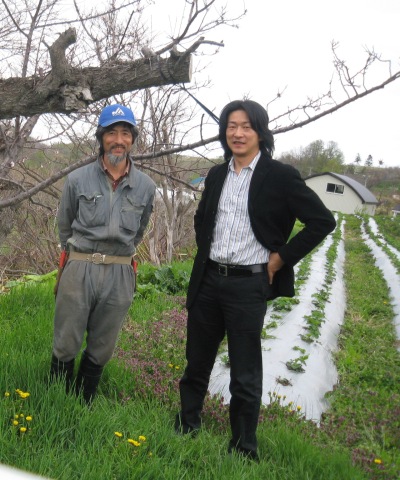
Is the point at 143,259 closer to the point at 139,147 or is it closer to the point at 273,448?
the point at 139,147

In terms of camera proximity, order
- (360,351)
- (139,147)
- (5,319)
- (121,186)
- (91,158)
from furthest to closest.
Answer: (139,147), (360,351), (5,319), (91,158), (121,186)

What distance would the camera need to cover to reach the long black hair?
9.21 feet

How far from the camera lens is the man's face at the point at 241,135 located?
2.83 metres

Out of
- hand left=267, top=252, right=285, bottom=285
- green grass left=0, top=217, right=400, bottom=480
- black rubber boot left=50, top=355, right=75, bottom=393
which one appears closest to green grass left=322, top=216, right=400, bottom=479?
green grass left=0, top=217, right=400, bottom=480

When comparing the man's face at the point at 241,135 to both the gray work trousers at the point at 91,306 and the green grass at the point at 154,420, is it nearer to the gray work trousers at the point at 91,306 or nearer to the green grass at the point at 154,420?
the gray work trousers at the point at 91,306

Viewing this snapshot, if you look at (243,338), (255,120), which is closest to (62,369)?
(243,338)

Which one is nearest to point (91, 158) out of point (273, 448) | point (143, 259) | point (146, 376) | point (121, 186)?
point (121, 186)

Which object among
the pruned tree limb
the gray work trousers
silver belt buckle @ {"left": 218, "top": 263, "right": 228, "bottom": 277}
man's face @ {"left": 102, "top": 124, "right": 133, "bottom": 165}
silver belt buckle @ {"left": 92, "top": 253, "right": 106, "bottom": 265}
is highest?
the pruned tree limb

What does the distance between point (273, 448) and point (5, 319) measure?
8.80ft

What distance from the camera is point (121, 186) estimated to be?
3045 mm

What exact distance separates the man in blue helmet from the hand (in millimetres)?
825

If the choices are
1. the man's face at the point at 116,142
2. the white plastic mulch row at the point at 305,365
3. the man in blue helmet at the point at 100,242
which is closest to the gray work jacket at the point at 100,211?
the man in blue helmet at the point at 100,242

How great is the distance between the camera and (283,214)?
2863 mm

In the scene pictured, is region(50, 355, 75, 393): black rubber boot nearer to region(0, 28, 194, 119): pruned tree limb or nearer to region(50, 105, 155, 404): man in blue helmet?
region(50, 105, 155, 404): man in blue helmet
